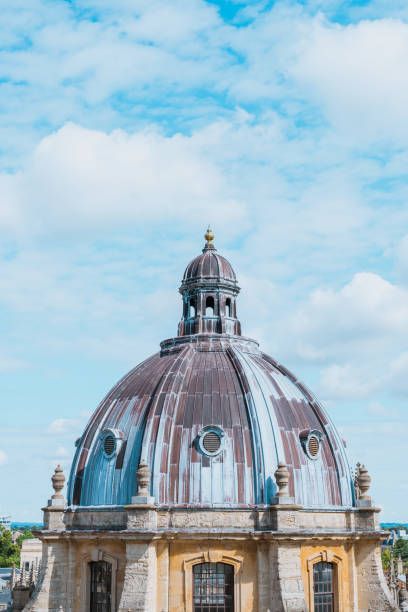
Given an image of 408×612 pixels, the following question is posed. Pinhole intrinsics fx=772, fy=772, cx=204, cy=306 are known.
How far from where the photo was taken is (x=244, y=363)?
3944 cm

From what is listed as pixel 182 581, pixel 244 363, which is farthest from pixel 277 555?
pixel 244 363

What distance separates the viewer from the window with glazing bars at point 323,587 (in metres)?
35.8

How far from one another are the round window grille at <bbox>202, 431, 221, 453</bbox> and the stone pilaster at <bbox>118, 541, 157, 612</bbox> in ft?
16.2

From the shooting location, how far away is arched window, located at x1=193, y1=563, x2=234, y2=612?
33.8m

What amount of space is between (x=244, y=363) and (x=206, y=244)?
8.94 m

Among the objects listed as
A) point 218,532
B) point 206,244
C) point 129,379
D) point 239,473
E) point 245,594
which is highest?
point 206,244

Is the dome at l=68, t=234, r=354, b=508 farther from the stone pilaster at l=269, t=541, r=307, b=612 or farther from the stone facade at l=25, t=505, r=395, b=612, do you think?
the stone pilaster at l=269, t=541, r=307, b=612

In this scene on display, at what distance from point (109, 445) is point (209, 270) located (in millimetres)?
11565

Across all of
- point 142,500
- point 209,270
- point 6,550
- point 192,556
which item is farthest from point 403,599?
point 6,550

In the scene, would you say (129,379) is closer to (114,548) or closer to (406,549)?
(114,548)

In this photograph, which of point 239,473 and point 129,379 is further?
point 129,379

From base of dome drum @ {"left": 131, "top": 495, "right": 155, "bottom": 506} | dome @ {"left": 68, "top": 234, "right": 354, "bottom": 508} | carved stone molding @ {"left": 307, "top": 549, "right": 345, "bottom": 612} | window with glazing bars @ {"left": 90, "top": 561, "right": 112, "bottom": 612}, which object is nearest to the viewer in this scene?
base of dome drum @ {"left": 131, "top": 495, "right": 155, "bottom": 506}

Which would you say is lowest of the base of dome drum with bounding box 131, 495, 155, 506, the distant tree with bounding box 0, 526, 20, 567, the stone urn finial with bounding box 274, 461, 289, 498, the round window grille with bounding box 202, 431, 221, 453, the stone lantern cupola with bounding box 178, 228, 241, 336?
the base of dome drum with bounding box 131, 495, 155, 506

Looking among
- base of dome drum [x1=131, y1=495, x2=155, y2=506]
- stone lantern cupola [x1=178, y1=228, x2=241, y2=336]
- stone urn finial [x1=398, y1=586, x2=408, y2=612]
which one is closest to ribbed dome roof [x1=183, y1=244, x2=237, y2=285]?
stone lantern cupola [x1=178, y1=228, x2=241, y2=336]
